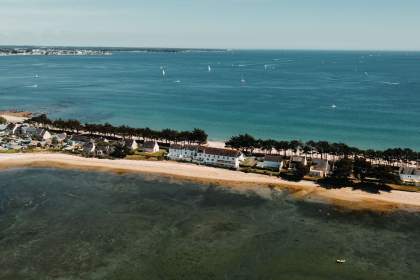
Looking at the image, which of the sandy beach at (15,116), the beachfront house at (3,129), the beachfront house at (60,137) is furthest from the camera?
the sandy beach at (15,116)

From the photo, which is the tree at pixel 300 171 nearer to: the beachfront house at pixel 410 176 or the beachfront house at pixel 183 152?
the beachfront house at pixel 410 176

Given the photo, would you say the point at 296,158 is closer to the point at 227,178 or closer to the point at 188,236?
the point at 227,178

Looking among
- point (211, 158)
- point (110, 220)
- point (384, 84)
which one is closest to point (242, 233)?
point (110, 220)

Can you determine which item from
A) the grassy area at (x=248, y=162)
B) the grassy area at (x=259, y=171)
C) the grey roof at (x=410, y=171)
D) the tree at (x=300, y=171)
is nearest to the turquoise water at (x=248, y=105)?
the grassy area at (x=248, y=162)

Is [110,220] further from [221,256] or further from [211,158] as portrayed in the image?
[211,158]

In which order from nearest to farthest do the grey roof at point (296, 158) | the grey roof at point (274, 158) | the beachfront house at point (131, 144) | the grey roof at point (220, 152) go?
the grey roof at point (274, 158), the grey roof at point (220, 152), the grey roof at point (296, 158), the beachfront house at point (131, 144)

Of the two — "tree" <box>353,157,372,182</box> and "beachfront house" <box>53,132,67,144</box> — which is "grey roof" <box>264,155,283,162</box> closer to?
"tree" <box>353,157,372,182</box>

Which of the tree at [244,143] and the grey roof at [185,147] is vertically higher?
the tree at [244,143]

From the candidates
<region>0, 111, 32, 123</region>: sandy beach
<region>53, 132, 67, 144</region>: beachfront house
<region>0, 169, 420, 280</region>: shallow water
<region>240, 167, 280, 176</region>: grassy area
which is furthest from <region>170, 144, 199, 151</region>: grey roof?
<region>0, 111, 32, 123</region>: sandy beach
